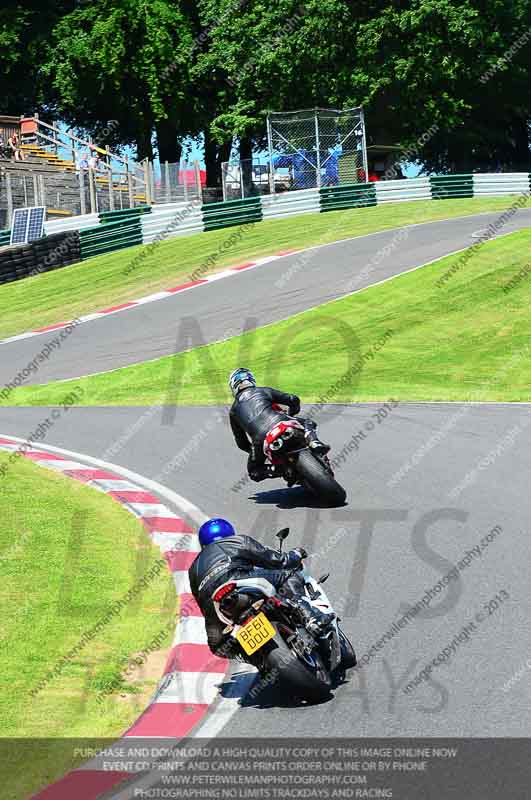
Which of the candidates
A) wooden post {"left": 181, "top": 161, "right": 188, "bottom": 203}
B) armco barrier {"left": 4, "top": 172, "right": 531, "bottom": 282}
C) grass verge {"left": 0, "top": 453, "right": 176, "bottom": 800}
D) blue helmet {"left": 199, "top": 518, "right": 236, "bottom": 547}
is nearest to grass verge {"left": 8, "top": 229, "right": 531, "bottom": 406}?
grass verge {"left": 0, "top": 453, "right": 176, "bottom": 800}

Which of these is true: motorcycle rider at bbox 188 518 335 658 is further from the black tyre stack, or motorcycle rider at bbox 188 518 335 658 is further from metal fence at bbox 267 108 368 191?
metal fence at bbox 267 108 368 191

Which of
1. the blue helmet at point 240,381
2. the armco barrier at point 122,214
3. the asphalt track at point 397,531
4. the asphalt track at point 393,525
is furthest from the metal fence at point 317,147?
the blue helmet at point 240,381

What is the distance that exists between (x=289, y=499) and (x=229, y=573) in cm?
538

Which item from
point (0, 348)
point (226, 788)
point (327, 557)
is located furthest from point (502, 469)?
point (0, 348)

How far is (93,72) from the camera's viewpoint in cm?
5088

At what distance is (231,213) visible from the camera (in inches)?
1449

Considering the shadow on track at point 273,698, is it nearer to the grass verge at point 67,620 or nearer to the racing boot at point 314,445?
the grass verge at point 67,620

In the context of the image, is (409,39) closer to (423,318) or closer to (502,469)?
(423,318)

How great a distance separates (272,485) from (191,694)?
19.6 feet

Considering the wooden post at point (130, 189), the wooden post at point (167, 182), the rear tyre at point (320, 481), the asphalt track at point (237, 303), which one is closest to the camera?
the rear tyre at point (320, 481)

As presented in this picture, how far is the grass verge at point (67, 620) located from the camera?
649 centimetres

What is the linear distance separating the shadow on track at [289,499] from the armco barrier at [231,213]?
82.2 feet

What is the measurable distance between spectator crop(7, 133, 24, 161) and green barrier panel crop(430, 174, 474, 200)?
1477 cm

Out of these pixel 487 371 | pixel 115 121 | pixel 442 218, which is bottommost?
pixel 487 371
